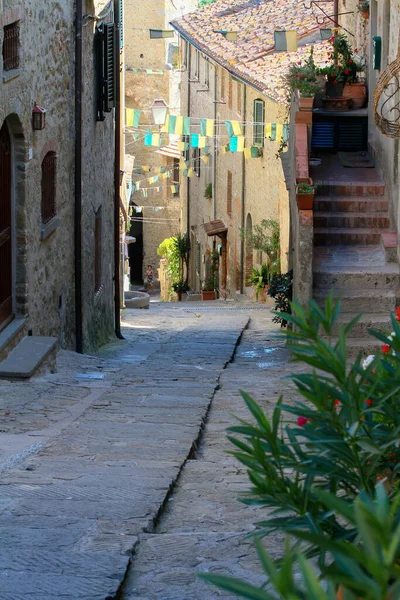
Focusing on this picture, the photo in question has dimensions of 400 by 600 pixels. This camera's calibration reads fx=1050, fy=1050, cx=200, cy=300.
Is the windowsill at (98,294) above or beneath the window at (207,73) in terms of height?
beneath

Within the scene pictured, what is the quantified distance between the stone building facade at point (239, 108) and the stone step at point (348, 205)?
304 inches

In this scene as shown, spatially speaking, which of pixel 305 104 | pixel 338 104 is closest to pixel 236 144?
pixel 338 104

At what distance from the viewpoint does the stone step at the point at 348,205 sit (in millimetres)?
11992

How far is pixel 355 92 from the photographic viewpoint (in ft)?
48.9

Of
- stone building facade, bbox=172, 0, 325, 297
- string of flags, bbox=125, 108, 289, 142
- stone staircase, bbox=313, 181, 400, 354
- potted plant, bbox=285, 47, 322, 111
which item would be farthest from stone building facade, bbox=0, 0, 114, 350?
string of flags, bbox=125, 108, 289, 142

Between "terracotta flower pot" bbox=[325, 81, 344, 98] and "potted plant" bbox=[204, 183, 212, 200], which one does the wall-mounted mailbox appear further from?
"potted plant" bbox=[204, 183, 212, 200]

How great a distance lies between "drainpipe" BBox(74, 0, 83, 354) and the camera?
11.7m

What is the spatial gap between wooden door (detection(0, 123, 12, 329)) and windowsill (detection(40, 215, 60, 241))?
2.68 feet

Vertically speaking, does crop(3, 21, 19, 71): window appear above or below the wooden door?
above

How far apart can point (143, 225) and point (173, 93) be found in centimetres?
579

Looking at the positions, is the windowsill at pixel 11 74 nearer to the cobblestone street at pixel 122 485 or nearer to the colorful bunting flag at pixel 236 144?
the cobblestone street at pixel 122 485

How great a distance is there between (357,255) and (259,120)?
1451 cm

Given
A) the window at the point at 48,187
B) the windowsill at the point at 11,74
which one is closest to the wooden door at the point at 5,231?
the windowsill at the point at 11,74

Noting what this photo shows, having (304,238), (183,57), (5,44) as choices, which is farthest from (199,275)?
(5,44)
